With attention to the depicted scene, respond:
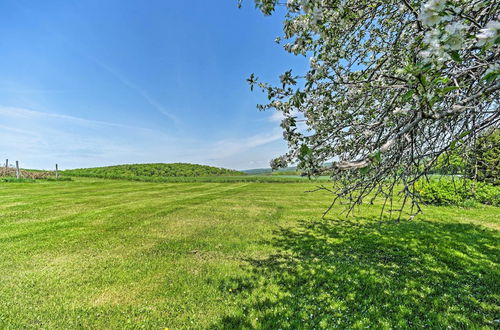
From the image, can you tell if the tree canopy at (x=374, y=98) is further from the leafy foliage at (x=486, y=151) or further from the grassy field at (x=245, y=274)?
the grassy field at (x=245, y=274)

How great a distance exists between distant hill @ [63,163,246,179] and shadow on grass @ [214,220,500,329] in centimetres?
3674

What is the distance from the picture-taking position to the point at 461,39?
1408 mm

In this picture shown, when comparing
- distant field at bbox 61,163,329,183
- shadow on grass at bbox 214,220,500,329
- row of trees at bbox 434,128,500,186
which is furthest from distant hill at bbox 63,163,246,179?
row of trees at bbox 434,128,500,186

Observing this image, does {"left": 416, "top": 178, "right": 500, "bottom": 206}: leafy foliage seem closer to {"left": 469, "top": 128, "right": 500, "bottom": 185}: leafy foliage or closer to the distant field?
{"left": 469, "top": 128, "right": 500, "bottom": 185}: leafy foliage

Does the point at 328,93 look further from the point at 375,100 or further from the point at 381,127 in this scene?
the point at 375,100

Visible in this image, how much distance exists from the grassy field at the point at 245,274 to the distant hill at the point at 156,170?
32.4 meters

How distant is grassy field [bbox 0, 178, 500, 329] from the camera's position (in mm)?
3879

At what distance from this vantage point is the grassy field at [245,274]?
12.7 feet

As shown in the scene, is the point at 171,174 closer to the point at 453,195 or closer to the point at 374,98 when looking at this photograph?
the point at 453,195

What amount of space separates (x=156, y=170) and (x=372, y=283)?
46827 mm

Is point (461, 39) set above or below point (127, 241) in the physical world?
above

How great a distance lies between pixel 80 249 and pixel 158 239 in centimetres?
222

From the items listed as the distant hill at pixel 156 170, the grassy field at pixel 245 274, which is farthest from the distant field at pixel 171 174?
the grassy field at pixel 245 274

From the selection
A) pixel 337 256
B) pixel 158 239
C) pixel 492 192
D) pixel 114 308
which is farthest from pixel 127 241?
pixel 492 192
